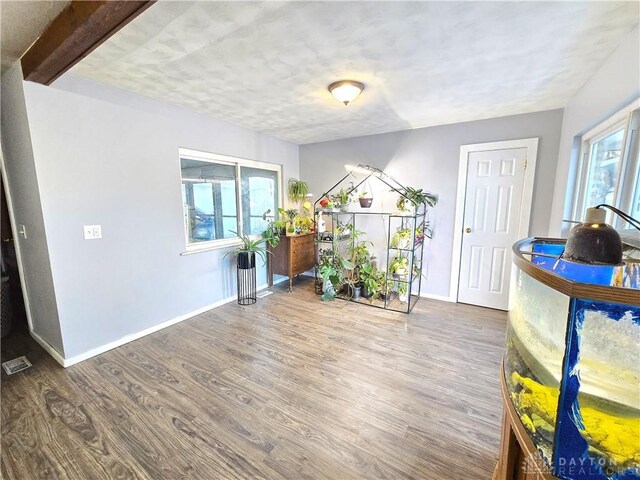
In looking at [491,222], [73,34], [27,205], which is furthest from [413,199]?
[27,205]

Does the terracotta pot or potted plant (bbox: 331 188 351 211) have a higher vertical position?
potted plant (bbox: 331 188 351 211)

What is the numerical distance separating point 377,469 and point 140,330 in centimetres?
250

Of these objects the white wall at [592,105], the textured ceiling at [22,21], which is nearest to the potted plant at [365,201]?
the white wall at [592,105]

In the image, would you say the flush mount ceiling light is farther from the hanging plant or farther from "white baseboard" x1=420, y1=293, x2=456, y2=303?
"white baseboard" x1=420, y1=293, x2=456, y2=303

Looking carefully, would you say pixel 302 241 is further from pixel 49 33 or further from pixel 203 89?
pixel 49 33

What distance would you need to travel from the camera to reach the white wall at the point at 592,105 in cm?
153

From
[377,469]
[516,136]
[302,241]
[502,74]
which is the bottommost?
[377,469]

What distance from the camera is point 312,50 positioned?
5.69ft

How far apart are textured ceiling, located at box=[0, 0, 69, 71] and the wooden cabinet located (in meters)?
2.90

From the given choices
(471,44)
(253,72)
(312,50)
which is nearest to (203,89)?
(253,72)

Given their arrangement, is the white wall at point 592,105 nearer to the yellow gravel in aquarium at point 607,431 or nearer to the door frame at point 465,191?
the door frame at point 465,191

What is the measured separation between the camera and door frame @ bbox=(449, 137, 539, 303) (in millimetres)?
2975

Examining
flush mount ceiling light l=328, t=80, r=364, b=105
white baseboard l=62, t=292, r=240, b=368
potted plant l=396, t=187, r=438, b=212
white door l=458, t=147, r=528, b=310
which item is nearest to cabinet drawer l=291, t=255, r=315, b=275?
white baseboard l=62, t=292, r=240, b=368

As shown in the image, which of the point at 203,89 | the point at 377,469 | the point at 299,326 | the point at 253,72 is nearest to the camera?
the point at 377,469
